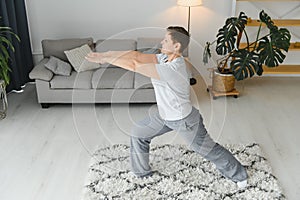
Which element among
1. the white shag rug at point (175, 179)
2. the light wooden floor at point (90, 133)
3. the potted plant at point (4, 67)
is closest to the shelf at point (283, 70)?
the light wooden floor at point (90, 133)

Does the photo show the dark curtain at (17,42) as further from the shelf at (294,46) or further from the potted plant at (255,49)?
the shelf at (294,46)

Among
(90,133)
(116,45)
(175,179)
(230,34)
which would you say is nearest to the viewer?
(175,179)

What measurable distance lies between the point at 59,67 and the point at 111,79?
2.03 ft

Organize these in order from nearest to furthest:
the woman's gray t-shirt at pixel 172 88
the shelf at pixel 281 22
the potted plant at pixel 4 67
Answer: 1. the woman's gray t-shirt at pixel 172 88
2. the potted plant at pixel 4 67
3. the shelf at pixel 281 22

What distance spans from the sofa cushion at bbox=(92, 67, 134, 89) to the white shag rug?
931 mm

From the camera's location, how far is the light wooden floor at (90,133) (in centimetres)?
318

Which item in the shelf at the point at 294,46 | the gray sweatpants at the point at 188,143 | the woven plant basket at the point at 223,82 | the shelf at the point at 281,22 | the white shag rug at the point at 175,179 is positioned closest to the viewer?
the gray sweatpants at the point at 188,143

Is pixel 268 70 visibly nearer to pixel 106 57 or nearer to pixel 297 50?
pixel 297 50

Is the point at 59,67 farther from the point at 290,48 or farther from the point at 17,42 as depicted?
the point at 290,48

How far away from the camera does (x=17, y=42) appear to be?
479 cm

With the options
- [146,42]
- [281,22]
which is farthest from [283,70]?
[146,42]

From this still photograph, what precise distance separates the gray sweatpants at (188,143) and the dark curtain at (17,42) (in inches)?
92.3

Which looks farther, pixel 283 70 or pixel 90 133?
pixel 283 70

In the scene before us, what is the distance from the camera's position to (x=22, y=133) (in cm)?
394
